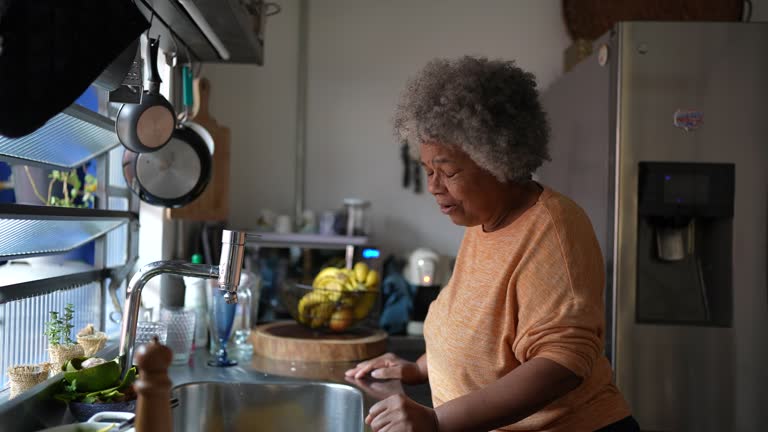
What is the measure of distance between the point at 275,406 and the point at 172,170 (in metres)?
0.58

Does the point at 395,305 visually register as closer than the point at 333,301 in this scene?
No

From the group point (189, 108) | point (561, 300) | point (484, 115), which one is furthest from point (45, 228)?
point (561, 300)

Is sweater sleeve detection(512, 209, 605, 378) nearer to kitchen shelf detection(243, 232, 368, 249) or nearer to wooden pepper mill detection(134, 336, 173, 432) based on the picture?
wooden pepper mill detection(134, 336, 173, 432)

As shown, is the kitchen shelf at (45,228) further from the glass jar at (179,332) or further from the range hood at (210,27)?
the range hood at (210,27)

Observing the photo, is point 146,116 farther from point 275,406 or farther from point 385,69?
point 385,69

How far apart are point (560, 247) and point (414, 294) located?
57.9 inches

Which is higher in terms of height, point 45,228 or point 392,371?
point 45,228

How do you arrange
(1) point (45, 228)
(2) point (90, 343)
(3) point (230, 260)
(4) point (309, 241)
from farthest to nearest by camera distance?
(4) point (309, 241), (2) point (90, 343), (1) point (45, 228), (3) point (230, 260)

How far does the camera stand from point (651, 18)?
2.82m

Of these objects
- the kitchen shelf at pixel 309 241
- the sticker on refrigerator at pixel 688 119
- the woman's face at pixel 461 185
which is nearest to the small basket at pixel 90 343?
the woman's face at pixel 461 185

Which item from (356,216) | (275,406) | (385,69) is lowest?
(275,406)

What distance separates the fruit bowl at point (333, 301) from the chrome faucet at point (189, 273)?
2.37ft

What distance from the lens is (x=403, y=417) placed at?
1.02 metres

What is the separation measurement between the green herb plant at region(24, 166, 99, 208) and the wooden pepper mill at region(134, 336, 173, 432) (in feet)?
2.74
